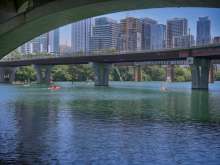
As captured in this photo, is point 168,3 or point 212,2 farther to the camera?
point 168,3

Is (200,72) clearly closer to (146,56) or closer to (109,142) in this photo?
(146,56)

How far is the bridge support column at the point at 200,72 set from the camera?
140 metres

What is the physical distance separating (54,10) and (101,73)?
16228 cm

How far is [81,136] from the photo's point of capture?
33188 mm

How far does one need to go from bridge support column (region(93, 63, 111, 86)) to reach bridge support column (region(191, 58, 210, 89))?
1975 inches

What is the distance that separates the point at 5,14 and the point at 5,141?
1063 centimetres

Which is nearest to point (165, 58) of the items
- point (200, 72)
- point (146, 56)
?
point (146, 56)

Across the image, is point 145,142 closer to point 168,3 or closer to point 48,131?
point 48,131

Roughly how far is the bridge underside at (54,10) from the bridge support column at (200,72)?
114 m

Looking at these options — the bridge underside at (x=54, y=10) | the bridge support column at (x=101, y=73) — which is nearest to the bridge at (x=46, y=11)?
the bridge underside at (x=54, y=10)

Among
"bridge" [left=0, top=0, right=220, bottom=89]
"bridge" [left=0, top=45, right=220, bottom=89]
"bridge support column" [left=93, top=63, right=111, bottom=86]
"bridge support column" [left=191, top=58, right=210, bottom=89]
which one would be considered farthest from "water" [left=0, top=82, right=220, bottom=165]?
"bridge support column" [left=93, top=63, right=111, bottom=86]

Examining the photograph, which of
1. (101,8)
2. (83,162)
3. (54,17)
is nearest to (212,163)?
(83,162)

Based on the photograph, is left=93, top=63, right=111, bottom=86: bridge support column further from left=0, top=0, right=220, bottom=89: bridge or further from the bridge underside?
the bridge underside

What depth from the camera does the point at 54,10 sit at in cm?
2322
